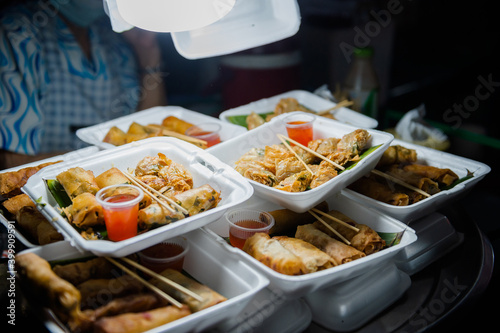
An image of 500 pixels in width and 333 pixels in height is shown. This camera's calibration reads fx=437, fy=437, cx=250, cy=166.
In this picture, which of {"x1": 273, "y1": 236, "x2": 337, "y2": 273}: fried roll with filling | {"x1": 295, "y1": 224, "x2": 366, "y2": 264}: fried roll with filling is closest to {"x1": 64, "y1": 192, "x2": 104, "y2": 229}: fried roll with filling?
{"x1": 273, "y1": 236, "x2": 337, "y2": 273}: fried roll with filling

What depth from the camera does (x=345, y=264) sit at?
1.85 metres

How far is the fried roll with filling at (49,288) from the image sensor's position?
1558 mm

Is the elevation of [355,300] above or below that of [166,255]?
below

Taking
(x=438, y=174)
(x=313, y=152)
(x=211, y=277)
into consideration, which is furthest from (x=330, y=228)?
(x=438, y=174)

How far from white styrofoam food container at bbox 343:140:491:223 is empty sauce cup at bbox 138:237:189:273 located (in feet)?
3.33

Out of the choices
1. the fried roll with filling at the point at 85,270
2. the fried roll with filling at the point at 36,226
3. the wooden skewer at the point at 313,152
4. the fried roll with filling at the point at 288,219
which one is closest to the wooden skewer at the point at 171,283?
the fried roll with filling at the point at 85,270

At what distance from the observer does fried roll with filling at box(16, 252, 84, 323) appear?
1558 millimetres

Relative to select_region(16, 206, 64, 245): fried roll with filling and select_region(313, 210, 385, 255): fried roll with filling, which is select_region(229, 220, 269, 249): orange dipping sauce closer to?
select_region(313, 210, 385, 255): fried roll with filling

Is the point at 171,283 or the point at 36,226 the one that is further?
the point at 36,226

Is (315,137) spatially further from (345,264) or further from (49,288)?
(49,288)

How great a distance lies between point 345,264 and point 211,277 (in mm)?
594

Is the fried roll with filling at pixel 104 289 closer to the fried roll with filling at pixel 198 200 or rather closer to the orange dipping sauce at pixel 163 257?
the orange dipping sauce at pixel 163 257

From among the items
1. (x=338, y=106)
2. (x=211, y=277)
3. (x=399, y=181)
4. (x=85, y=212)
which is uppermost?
(x=338, y=106)

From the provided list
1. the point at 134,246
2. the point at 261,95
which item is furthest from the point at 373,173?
the point at 261,95
